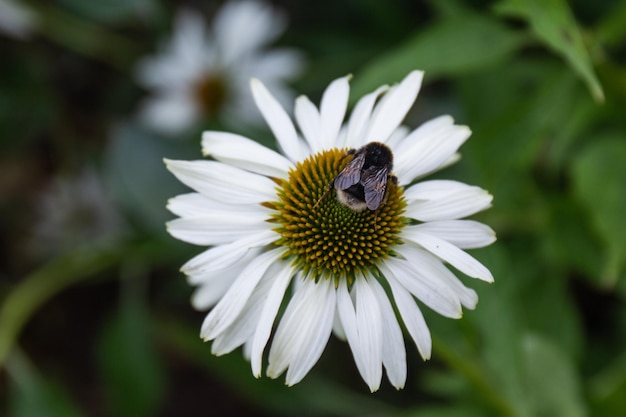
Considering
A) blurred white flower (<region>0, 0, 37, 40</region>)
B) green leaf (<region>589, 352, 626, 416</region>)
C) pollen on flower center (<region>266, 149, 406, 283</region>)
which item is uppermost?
blurred white flower (<region>0, 0, 37, 40</region>)

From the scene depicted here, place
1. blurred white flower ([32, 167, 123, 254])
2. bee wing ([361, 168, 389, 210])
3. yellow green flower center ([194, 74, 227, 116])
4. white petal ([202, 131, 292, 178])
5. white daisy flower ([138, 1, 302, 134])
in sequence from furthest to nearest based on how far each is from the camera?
blurred white flower ([32, 167, 123, 254])
yellow green flower center ([194, 74, 227, 116])
white daisy flower ([138, 1, 302, 134])
white petal ([202, 131, 292, 178])
bee wing ([361, 168, 389, 210])

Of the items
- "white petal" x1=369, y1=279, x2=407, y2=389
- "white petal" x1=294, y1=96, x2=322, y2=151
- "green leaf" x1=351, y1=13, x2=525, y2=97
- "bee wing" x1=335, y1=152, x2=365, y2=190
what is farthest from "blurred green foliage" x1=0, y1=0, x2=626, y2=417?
"bee wing" x1=335, y1=152, x2=365, y2=190

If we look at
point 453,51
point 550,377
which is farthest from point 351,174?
point 550,377

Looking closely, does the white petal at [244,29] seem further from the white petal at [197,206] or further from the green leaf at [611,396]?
the green leaf at [611,396]

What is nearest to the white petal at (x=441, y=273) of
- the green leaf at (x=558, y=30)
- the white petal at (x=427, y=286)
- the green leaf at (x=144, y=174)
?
the white petal at (x=427, y=286)

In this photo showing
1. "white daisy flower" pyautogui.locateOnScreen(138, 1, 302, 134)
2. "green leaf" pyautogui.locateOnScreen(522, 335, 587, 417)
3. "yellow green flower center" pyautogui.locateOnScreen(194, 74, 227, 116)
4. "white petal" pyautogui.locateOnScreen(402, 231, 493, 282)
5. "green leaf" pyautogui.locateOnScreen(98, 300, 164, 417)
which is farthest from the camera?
"yellow green flower center" pyautogui.locateOnScreen(194, 74, 227, 116)

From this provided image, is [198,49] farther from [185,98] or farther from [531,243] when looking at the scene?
[531,243]

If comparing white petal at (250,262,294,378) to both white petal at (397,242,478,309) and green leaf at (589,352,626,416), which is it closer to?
white petal at (397,242,478,309)
